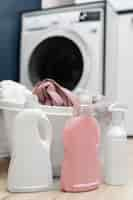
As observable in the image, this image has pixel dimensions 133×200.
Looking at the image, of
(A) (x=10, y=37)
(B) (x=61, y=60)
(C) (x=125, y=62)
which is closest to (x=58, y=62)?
(B) (x=61, y=60)

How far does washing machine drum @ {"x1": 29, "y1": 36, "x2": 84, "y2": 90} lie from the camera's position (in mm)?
2049

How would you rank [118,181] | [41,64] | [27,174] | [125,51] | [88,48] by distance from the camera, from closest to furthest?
[27,174], [118,181], [88,48], [41,64], [125,51]

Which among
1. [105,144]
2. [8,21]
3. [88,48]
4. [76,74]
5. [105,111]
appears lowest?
[105,144]

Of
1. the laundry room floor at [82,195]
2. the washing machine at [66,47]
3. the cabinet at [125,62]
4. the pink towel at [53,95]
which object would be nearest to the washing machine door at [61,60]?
the washing machine at [66,47]

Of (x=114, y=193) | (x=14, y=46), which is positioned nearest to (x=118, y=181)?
(x=114, y=193)

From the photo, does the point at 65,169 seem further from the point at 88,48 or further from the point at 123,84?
the point at 123,84

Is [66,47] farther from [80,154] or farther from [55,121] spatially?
[80,154]

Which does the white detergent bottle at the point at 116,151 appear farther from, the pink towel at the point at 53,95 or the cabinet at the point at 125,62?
the cabinet at the point at 125,62

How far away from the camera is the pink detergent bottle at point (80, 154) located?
2.84 ft

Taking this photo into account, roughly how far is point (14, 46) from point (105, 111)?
1405mm

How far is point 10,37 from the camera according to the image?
2.25m

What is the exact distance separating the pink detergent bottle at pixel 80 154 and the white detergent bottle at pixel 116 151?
86mm

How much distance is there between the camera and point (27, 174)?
2.78 ft

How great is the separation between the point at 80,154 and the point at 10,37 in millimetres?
1567
